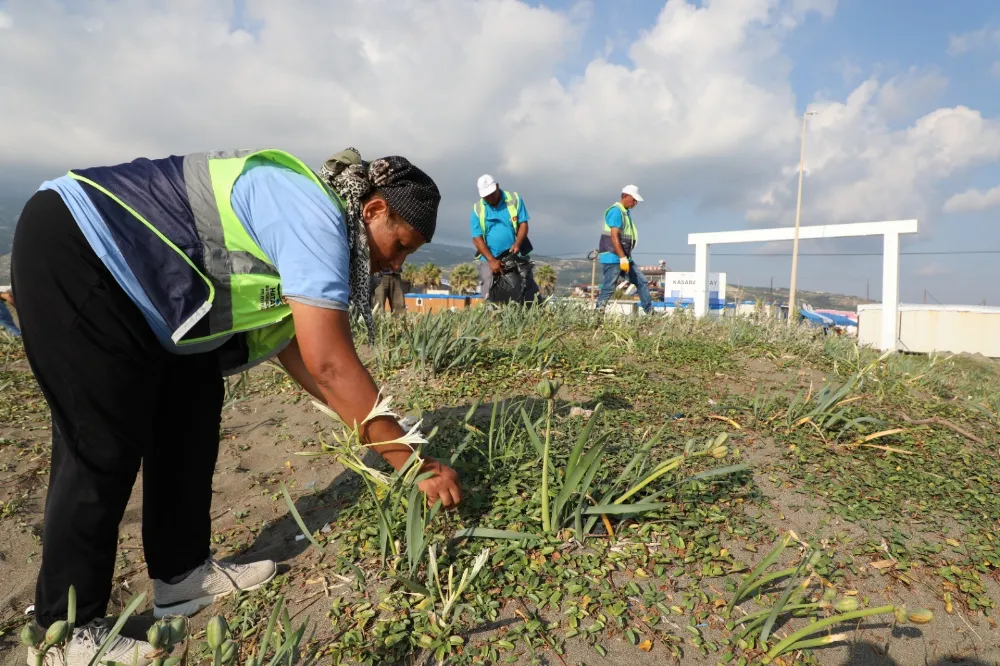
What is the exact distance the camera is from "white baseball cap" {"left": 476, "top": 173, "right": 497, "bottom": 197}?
585cm

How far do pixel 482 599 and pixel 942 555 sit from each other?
55.3 inches

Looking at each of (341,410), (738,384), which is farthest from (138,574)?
(738,384)

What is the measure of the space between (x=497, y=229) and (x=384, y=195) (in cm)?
442

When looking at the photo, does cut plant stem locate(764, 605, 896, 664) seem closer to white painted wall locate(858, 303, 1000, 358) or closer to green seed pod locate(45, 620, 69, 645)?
green seed pod locate(45, 620, 69, 645)

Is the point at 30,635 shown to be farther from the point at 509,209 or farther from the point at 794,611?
the point at 509,209

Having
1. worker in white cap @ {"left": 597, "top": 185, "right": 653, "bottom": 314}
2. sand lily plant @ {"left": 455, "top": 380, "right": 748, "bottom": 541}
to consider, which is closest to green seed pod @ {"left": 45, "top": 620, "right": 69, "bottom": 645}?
sand lily plant @ {"left": 455, "top": 380, "right": 748, "bottom": 541}

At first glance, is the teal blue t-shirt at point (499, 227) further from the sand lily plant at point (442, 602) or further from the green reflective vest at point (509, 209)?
the sand lily plant at point (442, 602)

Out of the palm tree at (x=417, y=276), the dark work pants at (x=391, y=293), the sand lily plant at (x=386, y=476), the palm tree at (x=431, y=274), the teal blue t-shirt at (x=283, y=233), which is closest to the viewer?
the teal blue t-shirt at (x=283, y=233)

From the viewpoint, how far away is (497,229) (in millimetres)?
5977

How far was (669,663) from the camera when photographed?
4.46 feet

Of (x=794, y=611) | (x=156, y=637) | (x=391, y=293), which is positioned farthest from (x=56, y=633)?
(x=391, y=293)

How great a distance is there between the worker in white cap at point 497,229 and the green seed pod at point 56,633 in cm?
511

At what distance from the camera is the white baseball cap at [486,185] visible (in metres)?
5.85

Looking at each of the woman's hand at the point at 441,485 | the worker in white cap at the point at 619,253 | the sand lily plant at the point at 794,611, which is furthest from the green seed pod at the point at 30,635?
the worker in white cap at the point at 619,253
